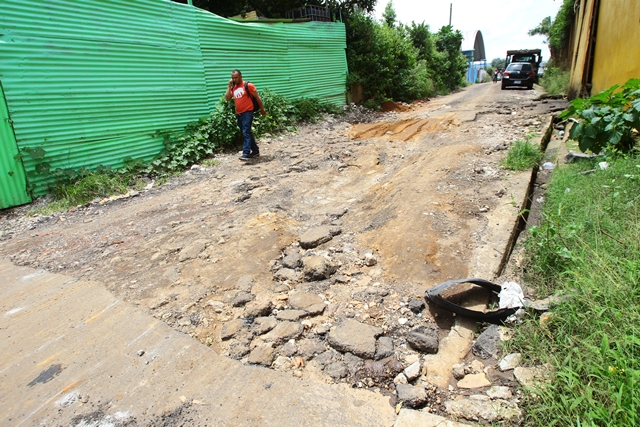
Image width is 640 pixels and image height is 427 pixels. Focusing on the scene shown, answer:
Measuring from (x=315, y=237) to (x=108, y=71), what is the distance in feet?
14.5

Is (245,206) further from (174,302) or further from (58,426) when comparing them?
(58,426)

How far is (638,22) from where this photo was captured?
502cm

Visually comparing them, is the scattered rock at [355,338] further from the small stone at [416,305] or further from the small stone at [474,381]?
the small stone at [474,381]

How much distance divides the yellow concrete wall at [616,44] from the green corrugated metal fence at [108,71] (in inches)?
257

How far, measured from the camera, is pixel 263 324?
7.72 feet

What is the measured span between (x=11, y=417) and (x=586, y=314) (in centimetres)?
279

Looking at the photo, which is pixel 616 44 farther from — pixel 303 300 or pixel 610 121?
pixel 303 300

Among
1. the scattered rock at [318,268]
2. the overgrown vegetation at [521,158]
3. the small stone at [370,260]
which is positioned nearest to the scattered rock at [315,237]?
the scattered rock at [318,268]

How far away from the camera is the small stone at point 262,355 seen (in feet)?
6.79

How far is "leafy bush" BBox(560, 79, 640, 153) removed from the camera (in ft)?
12.5

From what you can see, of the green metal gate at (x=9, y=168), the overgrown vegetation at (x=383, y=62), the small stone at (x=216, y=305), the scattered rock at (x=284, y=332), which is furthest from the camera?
the overgrown vegetation at (x=383, y=62)

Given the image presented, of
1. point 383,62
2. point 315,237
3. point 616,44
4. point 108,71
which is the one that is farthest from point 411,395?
point 383,62

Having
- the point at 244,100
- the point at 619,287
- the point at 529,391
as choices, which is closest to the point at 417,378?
the point at 529,391

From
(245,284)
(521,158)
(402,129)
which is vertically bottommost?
(245,284)
